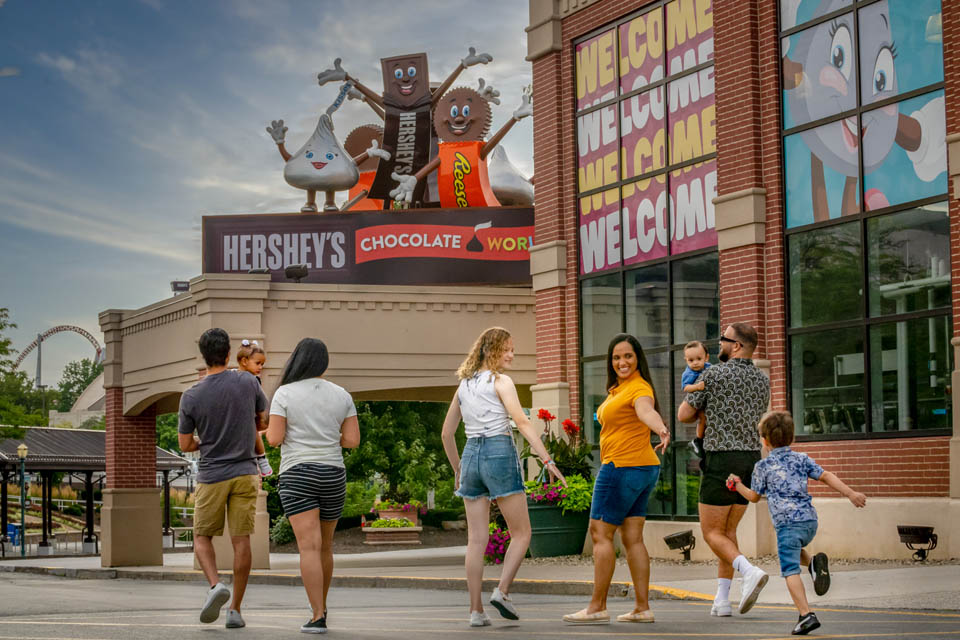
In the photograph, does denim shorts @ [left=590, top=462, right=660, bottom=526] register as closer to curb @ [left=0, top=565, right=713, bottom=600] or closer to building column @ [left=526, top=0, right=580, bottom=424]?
curb @ [left=0, top=565, right=713, bottom=600]

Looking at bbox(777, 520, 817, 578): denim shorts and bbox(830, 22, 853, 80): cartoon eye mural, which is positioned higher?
bbox(830, 22, 853, 80): cartoon eye mural

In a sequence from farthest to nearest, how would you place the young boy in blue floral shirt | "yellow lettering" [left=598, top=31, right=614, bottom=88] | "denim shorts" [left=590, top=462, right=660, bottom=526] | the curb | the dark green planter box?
"yellow lettering" [left=598, top=31, right=614, bottom=88], the dark green planter box, the curb, "denim shorts" [left=590, top=462, right=660, bottom=526], the young boy in blue floral shirt

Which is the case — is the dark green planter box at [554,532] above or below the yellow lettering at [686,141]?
below

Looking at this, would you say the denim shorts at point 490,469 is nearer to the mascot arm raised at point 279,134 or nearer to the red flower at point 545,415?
the red flower at point 545,415

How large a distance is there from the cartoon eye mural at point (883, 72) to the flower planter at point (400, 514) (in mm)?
23805

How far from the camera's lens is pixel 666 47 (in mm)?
17578

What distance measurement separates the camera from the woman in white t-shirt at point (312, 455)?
7.78m

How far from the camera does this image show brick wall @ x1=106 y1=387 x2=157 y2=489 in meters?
24.0

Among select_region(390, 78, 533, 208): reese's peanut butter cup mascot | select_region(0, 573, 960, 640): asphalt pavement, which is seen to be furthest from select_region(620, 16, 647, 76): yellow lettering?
select_region(390, 78, 533, 208): reese's peanut butter cup mascot

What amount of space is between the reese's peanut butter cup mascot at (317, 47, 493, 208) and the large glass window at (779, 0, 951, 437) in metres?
14.6

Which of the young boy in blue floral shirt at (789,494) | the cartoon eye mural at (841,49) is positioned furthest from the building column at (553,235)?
the young boy in blue floral shirt at (789,494)

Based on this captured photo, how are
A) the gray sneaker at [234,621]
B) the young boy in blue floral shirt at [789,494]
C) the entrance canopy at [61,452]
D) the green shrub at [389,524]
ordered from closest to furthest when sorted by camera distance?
the young boy in blue floral shirt at [789,494]
the gray sneaker at [234,621]
the green shrub at [389,524]
the entrance canopy at [61,452]

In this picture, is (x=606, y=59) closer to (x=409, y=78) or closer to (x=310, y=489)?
(x=409, y=78)

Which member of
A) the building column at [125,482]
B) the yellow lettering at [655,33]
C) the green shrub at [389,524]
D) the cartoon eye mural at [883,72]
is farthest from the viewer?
the green shrub at [389,524]
